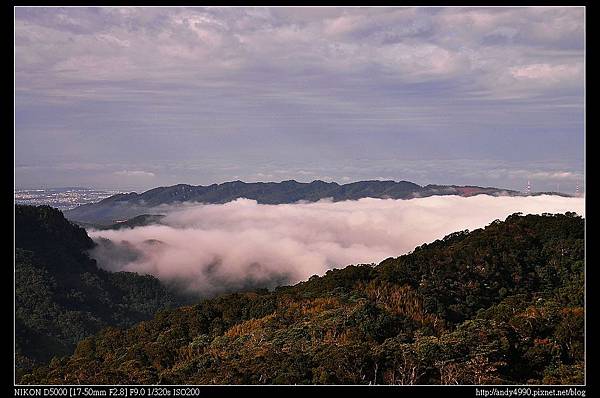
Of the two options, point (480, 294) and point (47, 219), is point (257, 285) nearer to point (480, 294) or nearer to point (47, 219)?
point (47, 219)

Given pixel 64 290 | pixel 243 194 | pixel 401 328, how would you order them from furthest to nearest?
pixel 243 194 → pixel 64 290 → pixel 401 328

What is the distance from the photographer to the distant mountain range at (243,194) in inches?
3748

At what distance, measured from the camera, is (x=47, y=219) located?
197ft

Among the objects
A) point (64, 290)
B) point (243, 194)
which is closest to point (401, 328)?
point (64, 290)

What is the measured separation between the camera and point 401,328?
1493 cm

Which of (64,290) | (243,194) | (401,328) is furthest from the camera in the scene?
(243,194)

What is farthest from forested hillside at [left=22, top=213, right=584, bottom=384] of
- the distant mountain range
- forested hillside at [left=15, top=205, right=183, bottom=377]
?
the distant mountain range

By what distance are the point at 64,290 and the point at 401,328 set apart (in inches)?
1684

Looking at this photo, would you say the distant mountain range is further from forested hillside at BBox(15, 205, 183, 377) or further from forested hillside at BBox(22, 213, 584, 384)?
forested hillside at BBox(22, 213, 584, 384)

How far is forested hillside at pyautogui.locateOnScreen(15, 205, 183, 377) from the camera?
44.6m

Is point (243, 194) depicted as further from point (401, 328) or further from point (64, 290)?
point (401, 328)

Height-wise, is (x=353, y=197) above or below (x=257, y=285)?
above
